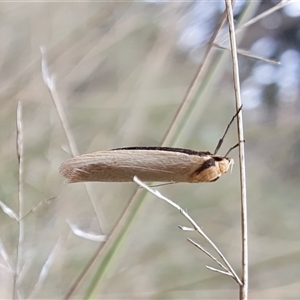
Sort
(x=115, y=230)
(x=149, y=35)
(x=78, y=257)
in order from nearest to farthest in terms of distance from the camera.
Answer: (x=115, y=230), (x=78, y=257), (x=149, y=35)

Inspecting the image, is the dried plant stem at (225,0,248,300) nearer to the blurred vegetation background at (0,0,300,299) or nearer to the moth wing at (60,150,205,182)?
the moth wing at (60,150,205,182)

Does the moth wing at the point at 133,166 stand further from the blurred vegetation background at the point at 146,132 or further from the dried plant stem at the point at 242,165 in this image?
the blurred vegetation background at the point at 146,132

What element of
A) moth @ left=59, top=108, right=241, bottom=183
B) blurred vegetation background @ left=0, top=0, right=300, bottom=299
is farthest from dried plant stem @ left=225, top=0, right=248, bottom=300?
blurred vegetation background @ left=0, top=0, right=300, bottom=299

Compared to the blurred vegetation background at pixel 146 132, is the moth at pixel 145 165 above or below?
below

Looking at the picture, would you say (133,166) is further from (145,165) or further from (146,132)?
(146,132)

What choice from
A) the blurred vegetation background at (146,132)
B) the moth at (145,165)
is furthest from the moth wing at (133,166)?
the blurred vegetation background at (146,132)

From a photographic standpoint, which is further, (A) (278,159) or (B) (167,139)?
(A) (278,159)

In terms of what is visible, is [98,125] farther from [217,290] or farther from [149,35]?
[217,290]

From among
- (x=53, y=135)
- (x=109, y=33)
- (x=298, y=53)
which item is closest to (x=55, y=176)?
(x=53, y=135)
